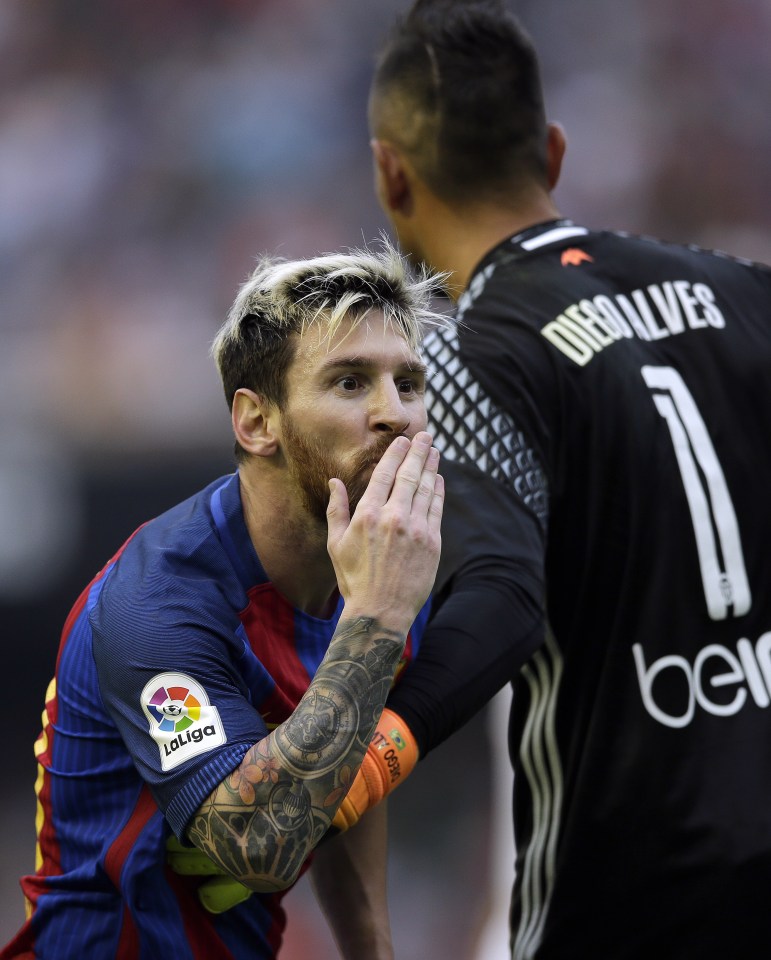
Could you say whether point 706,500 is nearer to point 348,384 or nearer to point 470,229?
point 470,229

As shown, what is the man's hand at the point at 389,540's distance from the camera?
76.1 inches

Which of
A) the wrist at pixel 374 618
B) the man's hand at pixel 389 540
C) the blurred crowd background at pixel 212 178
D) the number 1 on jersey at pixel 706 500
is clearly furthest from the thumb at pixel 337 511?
the blurred crowd background at pixel 212 178

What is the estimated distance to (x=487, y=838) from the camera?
5.90 metres

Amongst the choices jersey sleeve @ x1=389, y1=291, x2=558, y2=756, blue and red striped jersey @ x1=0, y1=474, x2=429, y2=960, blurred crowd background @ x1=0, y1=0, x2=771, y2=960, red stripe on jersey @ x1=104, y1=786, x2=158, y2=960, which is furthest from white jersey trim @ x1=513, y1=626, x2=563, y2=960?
blurred crowd background @ x1=0, y1=0, x2=771, y2=960

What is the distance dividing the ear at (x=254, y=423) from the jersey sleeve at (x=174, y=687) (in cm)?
28

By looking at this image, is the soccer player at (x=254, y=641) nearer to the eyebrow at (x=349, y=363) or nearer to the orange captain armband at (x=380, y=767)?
the eyebrow at (x=349, y=363)

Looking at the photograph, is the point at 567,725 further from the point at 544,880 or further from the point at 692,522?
the point at 692,522

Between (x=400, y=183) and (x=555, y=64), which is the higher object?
(x=555, y=64)

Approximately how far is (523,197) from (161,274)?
4409 millimetres

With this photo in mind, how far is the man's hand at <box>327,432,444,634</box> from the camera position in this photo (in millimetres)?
1933

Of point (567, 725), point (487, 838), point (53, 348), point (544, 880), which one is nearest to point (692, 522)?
point (567, 725)

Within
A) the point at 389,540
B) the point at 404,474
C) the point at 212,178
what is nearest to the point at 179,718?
the point at 389,540

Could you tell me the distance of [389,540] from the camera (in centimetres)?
194

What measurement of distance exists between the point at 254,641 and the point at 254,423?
0.38 meters
